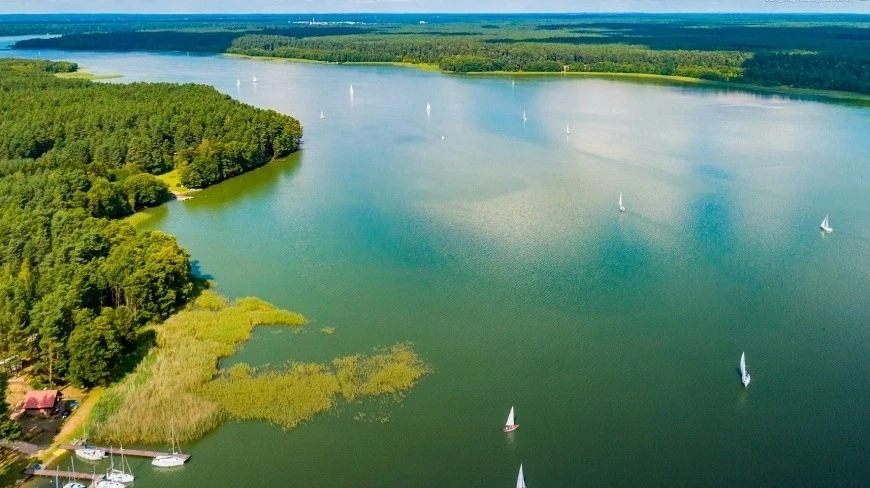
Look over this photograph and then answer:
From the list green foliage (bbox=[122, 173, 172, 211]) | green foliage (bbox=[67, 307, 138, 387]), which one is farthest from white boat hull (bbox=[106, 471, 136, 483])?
green foliage (bbox=[122, 173, 172, 211])

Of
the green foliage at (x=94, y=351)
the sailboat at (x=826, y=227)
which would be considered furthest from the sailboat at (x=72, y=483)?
the sailboat at (x=826, y=227)

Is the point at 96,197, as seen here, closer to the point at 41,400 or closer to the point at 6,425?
Result: the point at 41,400

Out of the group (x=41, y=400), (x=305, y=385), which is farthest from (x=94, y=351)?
(x=305, y=385)

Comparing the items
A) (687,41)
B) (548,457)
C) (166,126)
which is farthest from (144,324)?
(687,41)

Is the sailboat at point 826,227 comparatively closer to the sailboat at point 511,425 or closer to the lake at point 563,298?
the lake at point 563,298

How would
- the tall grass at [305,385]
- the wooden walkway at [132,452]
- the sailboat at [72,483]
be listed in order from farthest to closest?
the tall grass at [305,385], the wooden walkway at [132,452], the sailboat at [72,483]
